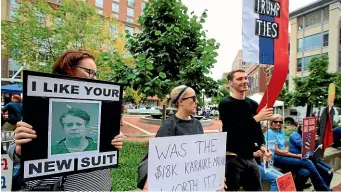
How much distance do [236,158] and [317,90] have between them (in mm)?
19514

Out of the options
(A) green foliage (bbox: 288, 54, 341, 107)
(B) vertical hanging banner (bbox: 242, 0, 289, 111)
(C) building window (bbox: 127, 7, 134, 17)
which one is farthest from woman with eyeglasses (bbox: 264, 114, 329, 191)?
(C) building window (bbox: 127, 7, 134, 17)

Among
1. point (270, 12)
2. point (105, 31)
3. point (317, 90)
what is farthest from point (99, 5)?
point (270, 12)

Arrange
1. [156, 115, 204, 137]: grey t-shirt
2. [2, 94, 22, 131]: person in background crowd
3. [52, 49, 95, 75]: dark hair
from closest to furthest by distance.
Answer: [52, 49, 95, 75]: dark hair
[156, 115, 204, 137]: grey t-shirt
[2, 94, 22, 131]: person in background crowd

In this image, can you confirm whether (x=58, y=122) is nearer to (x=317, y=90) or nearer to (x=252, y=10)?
(x=252, y=10)

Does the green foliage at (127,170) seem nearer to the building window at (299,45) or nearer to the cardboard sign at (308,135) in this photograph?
the cardboard sign at (308,135)

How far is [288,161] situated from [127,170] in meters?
2.95

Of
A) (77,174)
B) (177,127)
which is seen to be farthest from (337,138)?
(77,174)

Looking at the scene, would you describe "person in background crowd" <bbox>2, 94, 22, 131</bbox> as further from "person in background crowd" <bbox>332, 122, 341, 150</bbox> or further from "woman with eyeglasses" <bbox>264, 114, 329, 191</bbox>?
"person in background crowd" <bbox>332, 122, 341, 150</bbox>

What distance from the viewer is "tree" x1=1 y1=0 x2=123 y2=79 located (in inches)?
542

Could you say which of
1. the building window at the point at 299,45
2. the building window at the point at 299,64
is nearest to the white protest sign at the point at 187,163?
the building window at the point at 299,64

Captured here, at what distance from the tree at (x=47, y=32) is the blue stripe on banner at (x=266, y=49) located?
1150 cm

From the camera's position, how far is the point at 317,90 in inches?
755

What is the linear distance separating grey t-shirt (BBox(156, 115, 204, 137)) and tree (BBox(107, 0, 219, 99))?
292 cm

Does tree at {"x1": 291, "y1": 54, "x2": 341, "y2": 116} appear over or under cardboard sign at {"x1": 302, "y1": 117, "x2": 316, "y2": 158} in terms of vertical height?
over
